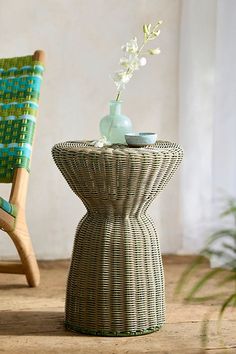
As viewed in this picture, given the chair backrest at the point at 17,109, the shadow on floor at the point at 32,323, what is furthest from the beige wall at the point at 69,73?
the shadow on floor at the point at 32,323

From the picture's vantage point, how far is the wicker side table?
2340 millimetres

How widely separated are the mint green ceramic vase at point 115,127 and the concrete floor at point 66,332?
2.06 feet

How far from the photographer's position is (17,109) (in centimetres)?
304

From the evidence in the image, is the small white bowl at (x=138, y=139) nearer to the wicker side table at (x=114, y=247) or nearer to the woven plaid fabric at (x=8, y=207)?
the wicker side table at (x=114, y=247)

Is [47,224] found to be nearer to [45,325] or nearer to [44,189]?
[44,189]

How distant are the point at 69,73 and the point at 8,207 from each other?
0.93 m

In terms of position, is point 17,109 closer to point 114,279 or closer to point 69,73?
point 69,73

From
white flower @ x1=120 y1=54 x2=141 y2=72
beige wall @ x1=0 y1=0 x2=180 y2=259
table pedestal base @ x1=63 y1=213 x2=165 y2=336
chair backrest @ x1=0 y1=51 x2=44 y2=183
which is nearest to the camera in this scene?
table pedestal base @ x1=63 y1=213 x2=165 y2=336

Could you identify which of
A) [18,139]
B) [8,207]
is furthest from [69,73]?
[8,207]

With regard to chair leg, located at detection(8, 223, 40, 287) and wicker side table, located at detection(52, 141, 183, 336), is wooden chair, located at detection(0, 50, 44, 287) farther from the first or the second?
wicker side table, located at detection(52, 141, 183, 336)

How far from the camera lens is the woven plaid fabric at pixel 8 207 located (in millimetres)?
2702

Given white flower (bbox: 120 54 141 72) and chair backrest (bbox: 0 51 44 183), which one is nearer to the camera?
white flower (bbox: 120 54 141 72)

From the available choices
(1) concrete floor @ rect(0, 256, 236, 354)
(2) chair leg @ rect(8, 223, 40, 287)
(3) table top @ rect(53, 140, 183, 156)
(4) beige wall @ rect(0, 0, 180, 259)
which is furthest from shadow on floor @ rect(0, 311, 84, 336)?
(4) beige wall @ rect(0, 0, 180, 259)

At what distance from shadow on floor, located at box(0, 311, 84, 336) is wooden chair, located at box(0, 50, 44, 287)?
0.31 meters
